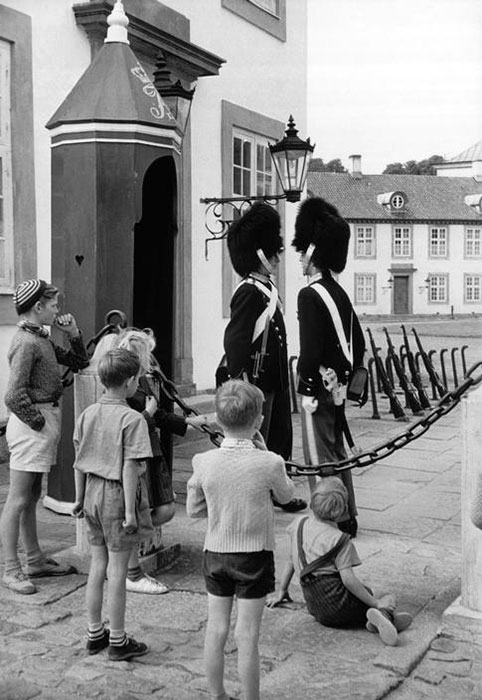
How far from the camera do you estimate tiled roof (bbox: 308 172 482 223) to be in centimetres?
5709

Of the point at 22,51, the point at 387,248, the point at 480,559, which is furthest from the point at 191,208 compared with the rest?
the point at 387,248

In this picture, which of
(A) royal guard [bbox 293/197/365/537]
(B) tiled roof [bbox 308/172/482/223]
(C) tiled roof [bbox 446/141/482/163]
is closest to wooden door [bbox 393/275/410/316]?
(B) tiled roof [bbox 308/172/482/223]

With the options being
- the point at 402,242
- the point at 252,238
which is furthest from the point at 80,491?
the point at 402,242

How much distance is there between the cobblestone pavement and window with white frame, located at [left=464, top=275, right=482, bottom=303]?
5564 cm

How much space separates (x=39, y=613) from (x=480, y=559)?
1.94 metres

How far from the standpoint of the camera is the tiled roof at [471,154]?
219ft

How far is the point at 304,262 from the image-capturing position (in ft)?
19.8

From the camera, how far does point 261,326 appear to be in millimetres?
6172

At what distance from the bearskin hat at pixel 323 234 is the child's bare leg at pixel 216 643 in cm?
298

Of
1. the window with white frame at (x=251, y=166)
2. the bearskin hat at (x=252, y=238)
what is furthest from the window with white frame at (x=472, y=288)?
the bearskin hat at (x=252, y=238)

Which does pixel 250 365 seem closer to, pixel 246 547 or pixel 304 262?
pixel 304 262

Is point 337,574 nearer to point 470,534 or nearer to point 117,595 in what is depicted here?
point 470,534

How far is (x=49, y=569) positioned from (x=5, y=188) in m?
4.06

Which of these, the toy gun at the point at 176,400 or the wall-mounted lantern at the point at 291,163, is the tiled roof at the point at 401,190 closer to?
the wall-mounted lantern at the point at 291,163
